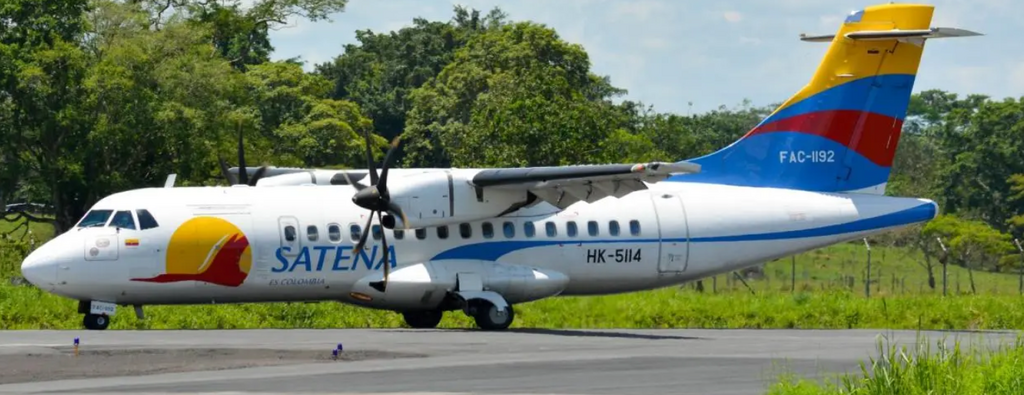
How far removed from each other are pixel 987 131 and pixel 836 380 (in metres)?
60.8

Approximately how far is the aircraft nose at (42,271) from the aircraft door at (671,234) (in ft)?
31.0

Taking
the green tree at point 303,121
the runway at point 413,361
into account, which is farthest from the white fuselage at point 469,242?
the green tree at point 303,121

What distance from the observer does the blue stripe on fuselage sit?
25250 millimetres

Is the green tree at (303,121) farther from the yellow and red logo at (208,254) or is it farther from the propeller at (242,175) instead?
the yellow and red logo at (208,254)

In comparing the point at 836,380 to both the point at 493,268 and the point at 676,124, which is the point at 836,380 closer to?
the point at 493,268

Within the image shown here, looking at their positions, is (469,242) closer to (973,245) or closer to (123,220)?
(123,220)

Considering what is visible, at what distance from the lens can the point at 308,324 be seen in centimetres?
2919

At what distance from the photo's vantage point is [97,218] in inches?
928

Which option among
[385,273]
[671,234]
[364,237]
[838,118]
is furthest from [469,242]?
[838,118]

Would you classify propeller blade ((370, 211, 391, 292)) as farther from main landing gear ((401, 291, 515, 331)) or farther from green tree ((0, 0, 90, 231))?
A: green tree ((0, 0, 90, 231))

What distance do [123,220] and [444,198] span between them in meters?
4.68

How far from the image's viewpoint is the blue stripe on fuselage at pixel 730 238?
25.2 m

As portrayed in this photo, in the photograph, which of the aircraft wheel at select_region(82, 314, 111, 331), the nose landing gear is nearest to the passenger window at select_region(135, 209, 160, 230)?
the nose landing gear

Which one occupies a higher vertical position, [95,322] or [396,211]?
[396,211]
